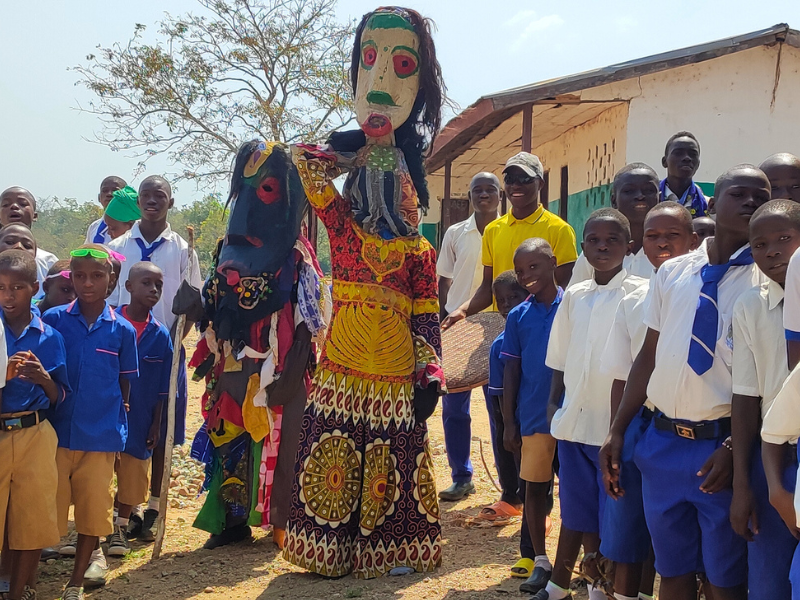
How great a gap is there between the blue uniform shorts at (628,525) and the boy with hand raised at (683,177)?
2.12m

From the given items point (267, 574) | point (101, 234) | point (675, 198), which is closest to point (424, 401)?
point (267, 574)

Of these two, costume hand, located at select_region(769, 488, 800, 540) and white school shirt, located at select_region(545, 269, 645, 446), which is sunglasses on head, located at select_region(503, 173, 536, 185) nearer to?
white school shirt, located at select_region(545, 269, 645, 446)

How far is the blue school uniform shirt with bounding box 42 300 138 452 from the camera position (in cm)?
393

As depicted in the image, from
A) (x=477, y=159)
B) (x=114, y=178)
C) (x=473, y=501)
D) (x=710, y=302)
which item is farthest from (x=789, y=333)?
(x=477, y=159)

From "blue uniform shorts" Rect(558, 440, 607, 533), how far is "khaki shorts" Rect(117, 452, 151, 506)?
7.83 feet

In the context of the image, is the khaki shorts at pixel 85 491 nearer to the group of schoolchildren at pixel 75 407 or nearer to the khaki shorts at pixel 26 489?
the group of schoolchildren at pixel 75 407

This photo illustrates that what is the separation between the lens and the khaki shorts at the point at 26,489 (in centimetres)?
366

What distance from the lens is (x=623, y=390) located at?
3229 millimetres

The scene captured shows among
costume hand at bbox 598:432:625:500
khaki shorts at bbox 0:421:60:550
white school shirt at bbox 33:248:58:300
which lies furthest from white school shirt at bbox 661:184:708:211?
white school shirt at bbox 33:248:58:300

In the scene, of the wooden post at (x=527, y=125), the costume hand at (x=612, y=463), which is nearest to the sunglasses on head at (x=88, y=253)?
the costume hand at (x=612, y=463)

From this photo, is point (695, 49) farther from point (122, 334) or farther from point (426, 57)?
point (122, 334)

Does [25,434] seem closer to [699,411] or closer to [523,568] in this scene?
[523,568]

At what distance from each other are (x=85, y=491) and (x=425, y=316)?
1784 mm

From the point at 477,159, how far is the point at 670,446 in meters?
12.7
